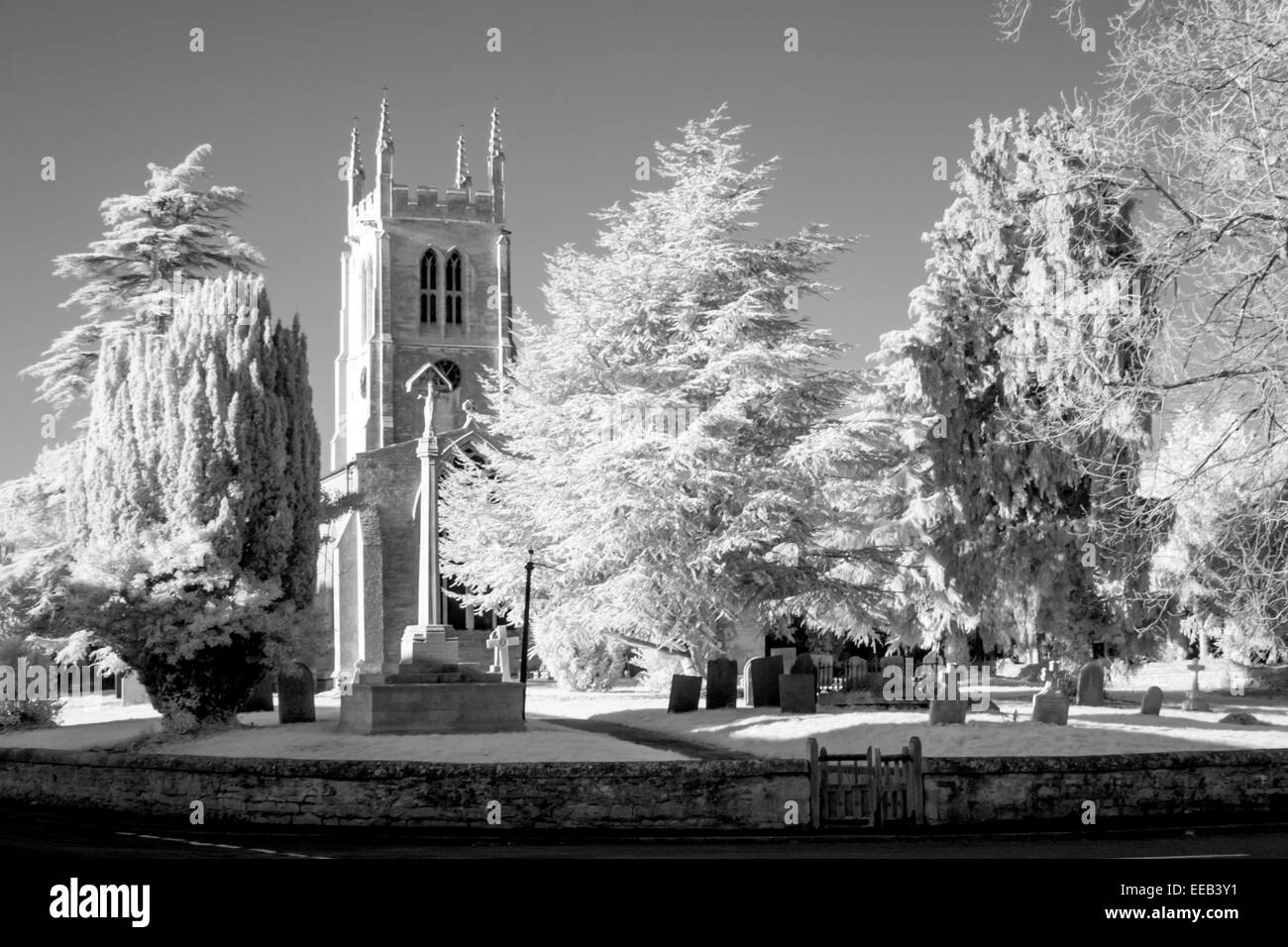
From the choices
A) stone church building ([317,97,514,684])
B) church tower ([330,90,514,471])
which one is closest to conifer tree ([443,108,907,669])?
stone church building ([317,97,514,684])

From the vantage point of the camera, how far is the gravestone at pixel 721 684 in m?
25.5

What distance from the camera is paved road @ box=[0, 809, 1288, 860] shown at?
1410 centimetres

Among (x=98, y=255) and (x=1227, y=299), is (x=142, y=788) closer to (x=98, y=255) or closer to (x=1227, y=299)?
(x=1227, y=299)

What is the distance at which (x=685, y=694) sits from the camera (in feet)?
85.1

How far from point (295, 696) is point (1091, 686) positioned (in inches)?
598

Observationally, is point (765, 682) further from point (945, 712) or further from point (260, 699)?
point (260, 699)

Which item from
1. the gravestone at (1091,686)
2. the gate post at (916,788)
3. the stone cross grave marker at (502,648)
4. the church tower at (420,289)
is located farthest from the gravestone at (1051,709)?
the church tower at (420,289)

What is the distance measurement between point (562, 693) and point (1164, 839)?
78.4 feet

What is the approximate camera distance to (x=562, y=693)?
1484 inches

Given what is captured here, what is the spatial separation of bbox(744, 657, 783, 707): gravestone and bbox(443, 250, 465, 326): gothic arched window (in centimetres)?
4572

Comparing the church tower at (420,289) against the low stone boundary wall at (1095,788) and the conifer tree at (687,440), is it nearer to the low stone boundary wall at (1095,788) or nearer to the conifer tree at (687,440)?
the conifer tree at (687,440)

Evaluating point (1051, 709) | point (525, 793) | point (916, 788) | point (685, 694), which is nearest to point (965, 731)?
point (1051, 709)

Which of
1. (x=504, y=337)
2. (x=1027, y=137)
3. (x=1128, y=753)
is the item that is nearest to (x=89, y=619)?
(x=1128, y=753)

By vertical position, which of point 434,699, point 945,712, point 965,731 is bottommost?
point 965,731
